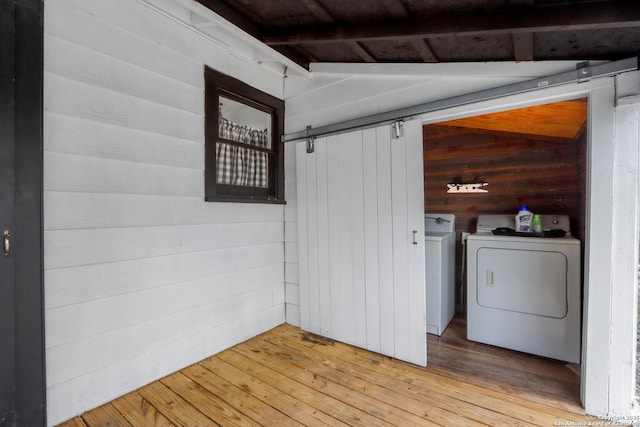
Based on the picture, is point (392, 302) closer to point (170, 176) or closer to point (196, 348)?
point (196, 348)

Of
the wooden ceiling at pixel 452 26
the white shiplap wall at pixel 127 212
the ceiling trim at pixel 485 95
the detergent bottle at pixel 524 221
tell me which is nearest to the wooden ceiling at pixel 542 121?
the ceiling trim at pixel 485 95

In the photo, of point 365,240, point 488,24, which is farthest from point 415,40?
point 365,240

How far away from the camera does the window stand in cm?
224

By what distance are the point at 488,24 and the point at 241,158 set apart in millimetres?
1920

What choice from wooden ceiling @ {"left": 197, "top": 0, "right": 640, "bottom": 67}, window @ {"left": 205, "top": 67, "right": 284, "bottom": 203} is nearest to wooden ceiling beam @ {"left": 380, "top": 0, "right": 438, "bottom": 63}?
wooden ceiling @ {"left": 197, "top": 0, "right": 640, "bottom": 67}

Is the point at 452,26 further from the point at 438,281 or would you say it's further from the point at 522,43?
the point at 438,281

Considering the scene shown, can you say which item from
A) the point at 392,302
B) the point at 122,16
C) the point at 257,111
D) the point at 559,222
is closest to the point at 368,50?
the point at 257,111

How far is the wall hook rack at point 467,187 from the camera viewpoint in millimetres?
3133

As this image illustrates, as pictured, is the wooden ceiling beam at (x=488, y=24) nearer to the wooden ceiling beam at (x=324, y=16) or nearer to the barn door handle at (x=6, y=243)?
the wooden ceiling beam at (x=324, y=16)

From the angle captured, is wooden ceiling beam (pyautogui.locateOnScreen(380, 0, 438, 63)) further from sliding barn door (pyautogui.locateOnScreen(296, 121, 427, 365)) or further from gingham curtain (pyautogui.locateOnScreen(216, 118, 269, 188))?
gingham curtain (pyautogui.locateOnScreen(216, 118, 269, 188))

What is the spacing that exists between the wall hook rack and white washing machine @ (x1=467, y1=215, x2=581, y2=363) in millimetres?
690

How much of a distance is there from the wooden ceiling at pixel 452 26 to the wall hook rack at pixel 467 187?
1.55 metres

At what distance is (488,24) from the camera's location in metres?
1.49

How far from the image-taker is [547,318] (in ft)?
7.21
